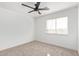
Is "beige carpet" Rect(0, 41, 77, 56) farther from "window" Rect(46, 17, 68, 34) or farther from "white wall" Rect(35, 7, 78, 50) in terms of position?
"window" Rect(46, 17, 68, 34)

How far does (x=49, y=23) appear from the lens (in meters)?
4.77

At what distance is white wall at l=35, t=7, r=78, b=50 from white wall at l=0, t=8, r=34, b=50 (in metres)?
1.06

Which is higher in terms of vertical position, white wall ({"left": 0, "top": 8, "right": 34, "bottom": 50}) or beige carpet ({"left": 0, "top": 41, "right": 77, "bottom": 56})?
white wall ({"left": 0, "top": 8, "right": 34, "bottom": 50})

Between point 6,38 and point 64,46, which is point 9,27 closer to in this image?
point 6,38

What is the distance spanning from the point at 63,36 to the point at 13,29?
2955 millimetres

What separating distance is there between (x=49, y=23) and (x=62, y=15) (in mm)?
1144

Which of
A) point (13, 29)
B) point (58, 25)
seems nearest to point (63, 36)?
point (58, 25)

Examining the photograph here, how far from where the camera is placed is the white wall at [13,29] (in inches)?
129

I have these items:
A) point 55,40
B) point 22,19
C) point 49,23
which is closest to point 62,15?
point 49,23

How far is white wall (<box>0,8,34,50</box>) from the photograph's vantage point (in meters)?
3.27

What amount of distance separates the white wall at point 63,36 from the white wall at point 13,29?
41.9 inches

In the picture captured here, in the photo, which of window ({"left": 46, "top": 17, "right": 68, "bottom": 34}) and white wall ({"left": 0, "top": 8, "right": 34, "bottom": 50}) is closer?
white wall ({"left": 0, "top": 8, "right": 34, "bottom": 50})

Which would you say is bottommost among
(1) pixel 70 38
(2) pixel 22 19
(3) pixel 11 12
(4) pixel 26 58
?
(1) pixel 70 38

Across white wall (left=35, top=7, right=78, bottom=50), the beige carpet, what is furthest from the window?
the beige carpet
